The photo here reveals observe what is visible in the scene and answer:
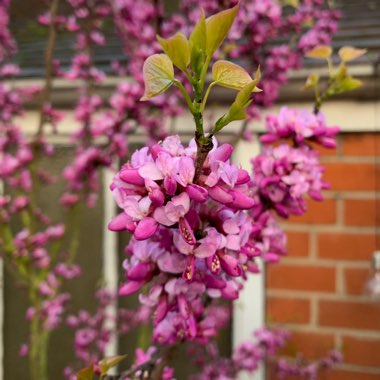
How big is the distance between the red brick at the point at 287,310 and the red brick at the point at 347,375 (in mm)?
199

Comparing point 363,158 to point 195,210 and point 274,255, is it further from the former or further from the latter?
point 195,210

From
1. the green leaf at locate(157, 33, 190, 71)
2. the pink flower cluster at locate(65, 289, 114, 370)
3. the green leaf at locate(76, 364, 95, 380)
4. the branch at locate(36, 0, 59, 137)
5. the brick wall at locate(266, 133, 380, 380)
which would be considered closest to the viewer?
the green leaf at locate(157, 33, 190, 71)

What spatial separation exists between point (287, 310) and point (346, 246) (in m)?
0.31

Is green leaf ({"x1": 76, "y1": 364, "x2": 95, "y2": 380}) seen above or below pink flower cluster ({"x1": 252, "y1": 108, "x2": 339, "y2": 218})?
below

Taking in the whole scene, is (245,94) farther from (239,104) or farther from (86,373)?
(86,373)

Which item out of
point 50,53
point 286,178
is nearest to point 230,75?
point 286,178

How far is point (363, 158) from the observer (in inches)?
79.4

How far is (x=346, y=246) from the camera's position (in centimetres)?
205

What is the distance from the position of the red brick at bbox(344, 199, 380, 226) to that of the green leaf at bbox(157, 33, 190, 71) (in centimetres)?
156

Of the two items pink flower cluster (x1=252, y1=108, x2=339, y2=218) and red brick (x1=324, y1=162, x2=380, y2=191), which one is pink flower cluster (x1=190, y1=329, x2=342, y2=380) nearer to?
red brick (x1=324, y1=162, x2=380, y2=191)

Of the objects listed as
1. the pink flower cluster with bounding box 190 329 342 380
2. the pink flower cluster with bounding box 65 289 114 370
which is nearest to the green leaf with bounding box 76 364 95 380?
the pink flower cluster with bounding box 190 329 342 380

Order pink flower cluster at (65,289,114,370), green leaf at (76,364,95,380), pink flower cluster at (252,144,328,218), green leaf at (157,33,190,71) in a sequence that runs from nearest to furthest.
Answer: green leaf at (157,33,190,71)
green leaf at (76,364,95,380)
pink flower cluster at (252,144,328,218)
pink flower cluster at (65,289,114,370)

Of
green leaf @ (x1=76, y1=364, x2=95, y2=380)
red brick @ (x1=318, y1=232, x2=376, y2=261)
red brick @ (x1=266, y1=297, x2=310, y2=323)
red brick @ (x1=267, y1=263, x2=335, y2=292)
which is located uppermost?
red brick @ (x1=318, y1=232, x2=376, y2=261)

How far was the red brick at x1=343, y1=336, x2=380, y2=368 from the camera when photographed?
204 cm
